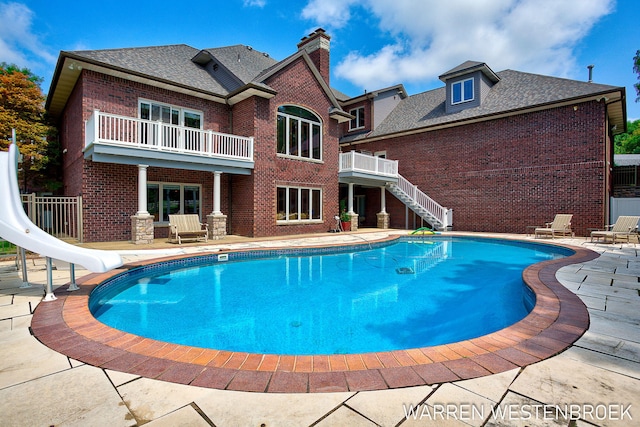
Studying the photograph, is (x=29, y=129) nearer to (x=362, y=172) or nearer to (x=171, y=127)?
(x=171, y=127)

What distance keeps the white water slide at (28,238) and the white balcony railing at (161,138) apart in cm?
565

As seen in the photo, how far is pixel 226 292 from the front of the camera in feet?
19.7

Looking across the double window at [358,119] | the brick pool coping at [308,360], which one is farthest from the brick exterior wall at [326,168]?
the brick pool coping at [308,360]

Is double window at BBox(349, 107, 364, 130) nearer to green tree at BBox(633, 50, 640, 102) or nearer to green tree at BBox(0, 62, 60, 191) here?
green tree at BBox(633, 50, 640, 102)

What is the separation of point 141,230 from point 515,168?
54.6ft

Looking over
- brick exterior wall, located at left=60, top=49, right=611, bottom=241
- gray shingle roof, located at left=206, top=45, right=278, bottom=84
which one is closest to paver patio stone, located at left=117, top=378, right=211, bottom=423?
brick exterior wall, located at left=60, top=49, right=611, bottom=241

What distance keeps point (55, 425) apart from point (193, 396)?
2.43 feet

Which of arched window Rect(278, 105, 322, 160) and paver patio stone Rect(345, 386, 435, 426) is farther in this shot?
arched window Rect(278, 105, 322, 160)

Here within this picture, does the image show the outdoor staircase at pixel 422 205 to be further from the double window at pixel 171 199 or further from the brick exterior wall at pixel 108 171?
the brick exterior wall at pixel 108 171

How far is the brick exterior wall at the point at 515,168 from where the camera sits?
1318 cm

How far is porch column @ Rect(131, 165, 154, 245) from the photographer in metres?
10.3

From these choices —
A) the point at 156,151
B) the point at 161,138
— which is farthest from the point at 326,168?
the point at 156,151

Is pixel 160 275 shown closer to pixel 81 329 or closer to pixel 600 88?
pixel 81 329

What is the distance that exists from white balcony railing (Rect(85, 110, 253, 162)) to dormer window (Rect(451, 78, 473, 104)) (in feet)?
40.0
